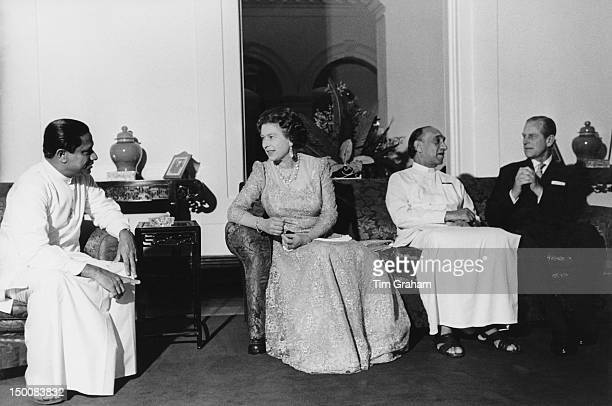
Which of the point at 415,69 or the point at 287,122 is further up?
the point at 415,69

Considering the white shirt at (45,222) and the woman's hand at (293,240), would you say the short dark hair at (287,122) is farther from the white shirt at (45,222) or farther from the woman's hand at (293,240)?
the white shirt at (45,222)

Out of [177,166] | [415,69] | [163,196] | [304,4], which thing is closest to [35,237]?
[163,196]

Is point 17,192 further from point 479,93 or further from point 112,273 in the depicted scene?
point 479,93

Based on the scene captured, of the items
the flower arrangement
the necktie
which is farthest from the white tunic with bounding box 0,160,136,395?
the necktie

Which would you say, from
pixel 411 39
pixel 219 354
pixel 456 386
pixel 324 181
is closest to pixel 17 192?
pixel 219 354

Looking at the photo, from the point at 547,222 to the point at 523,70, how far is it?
193 cm

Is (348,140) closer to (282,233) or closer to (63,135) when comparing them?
(282,233)

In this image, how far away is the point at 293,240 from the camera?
3.68 meters

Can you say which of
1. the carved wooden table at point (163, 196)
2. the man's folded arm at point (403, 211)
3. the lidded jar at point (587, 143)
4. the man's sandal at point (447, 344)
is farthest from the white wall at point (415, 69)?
the man's sandal at point (447, 344)

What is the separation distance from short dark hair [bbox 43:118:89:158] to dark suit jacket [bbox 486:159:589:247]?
7.75ft

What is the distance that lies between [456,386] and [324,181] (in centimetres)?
137

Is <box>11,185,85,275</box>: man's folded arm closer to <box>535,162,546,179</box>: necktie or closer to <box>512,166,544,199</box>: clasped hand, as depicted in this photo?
<box>512,166,544,199</box>: clasped hand

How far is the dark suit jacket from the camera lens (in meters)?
3.90

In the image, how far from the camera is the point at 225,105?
216 inches
